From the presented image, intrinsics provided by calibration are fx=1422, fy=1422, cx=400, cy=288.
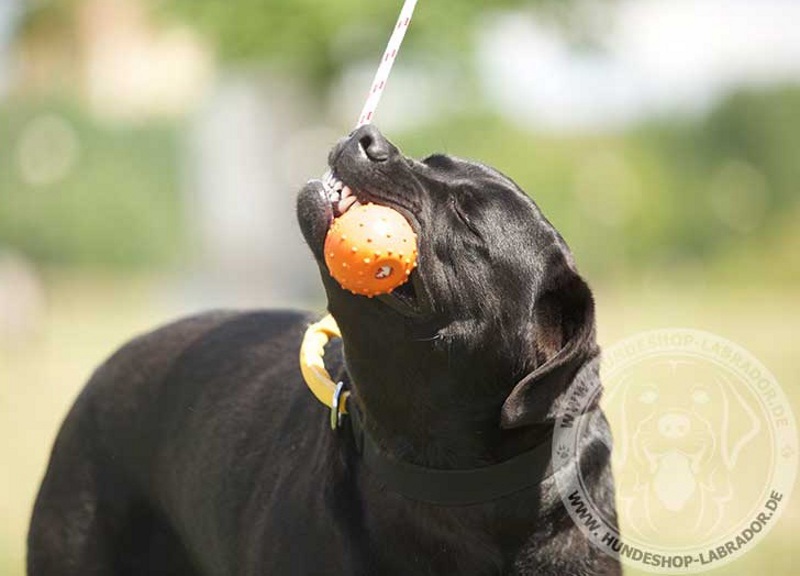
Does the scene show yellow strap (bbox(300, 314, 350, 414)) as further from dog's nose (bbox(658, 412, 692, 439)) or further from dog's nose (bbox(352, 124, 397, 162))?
dog's nose (bbox(658, 412, 692, 439))

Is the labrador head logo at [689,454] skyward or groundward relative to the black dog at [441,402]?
groundward

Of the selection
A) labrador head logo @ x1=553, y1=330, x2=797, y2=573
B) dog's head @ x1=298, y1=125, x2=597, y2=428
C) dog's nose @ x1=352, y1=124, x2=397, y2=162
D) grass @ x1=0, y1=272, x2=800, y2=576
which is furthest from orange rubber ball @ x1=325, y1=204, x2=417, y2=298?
grass @ x1=0, y1=272, x2=800, y2=576

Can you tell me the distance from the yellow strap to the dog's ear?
0.56 meters

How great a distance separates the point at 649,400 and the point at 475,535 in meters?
1.87

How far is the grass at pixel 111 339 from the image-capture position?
7367 mm

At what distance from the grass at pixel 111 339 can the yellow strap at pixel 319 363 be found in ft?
6.46

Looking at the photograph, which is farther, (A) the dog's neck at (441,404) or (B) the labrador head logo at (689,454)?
(B) the labrador head logo at (689,454)

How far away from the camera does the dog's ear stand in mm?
3750

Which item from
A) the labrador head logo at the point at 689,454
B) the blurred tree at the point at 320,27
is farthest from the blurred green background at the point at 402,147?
the labrador head logo at the point at 689,454

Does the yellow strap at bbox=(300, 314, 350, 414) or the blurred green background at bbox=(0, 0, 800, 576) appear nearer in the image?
the yellow strap at bbox=(300, 314, 350, 414)

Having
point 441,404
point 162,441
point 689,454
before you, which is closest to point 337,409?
point 441,404

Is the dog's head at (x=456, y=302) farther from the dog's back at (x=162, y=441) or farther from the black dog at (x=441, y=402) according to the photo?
the dog's back at (x=162, y=441)

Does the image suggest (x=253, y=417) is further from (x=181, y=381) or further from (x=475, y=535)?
(x=475, y=535)

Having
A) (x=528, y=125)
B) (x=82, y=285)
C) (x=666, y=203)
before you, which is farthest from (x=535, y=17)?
(x=82, y=285)
